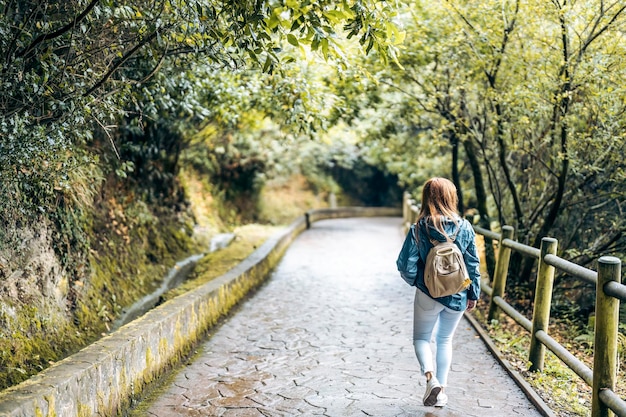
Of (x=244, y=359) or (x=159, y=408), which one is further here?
(x=244, y=359)

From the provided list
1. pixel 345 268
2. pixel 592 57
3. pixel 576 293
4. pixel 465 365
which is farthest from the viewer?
pixel 345 268

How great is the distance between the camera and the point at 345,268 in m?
12.4

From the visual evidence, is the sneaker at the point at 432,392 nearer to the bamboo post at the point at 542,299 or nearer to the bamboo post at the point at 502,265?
the bamboo post at the point at 542,299

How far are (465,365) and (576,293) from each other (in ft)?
14.8

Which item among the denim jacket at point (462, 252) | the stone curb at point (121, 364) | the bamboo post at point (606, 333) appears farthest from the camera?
the denim jacket at point (462, 252)

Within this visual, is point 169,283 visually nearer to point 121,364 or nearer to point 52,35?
point 121,364

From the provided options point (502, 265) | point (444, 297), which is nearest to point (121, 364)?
point (444, 297)

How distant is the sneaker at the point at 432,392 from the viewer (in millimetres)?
4812

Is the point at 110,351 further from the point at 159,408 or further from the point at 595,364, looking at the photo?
the point at 595,364

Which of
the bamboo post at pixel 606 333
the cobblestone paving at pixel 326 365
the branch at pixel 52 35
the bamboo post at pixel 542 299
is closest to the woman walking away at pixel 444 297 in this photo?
the cobblestone paving at pixel 326 365

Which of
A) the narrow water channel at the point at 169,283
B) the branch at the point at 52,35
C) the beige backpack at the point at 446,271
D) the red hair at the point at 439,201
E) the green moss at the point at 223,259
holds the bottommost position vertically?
the narrow water channel at the point at 169,283

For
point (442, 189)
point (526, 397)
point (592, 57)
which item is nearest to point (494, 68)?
point (592, 57)

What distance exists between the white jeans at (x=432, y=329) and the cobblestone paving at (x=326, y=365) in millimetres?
340

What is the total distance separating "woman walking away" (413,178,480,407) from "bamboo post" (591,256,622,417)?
957mm
